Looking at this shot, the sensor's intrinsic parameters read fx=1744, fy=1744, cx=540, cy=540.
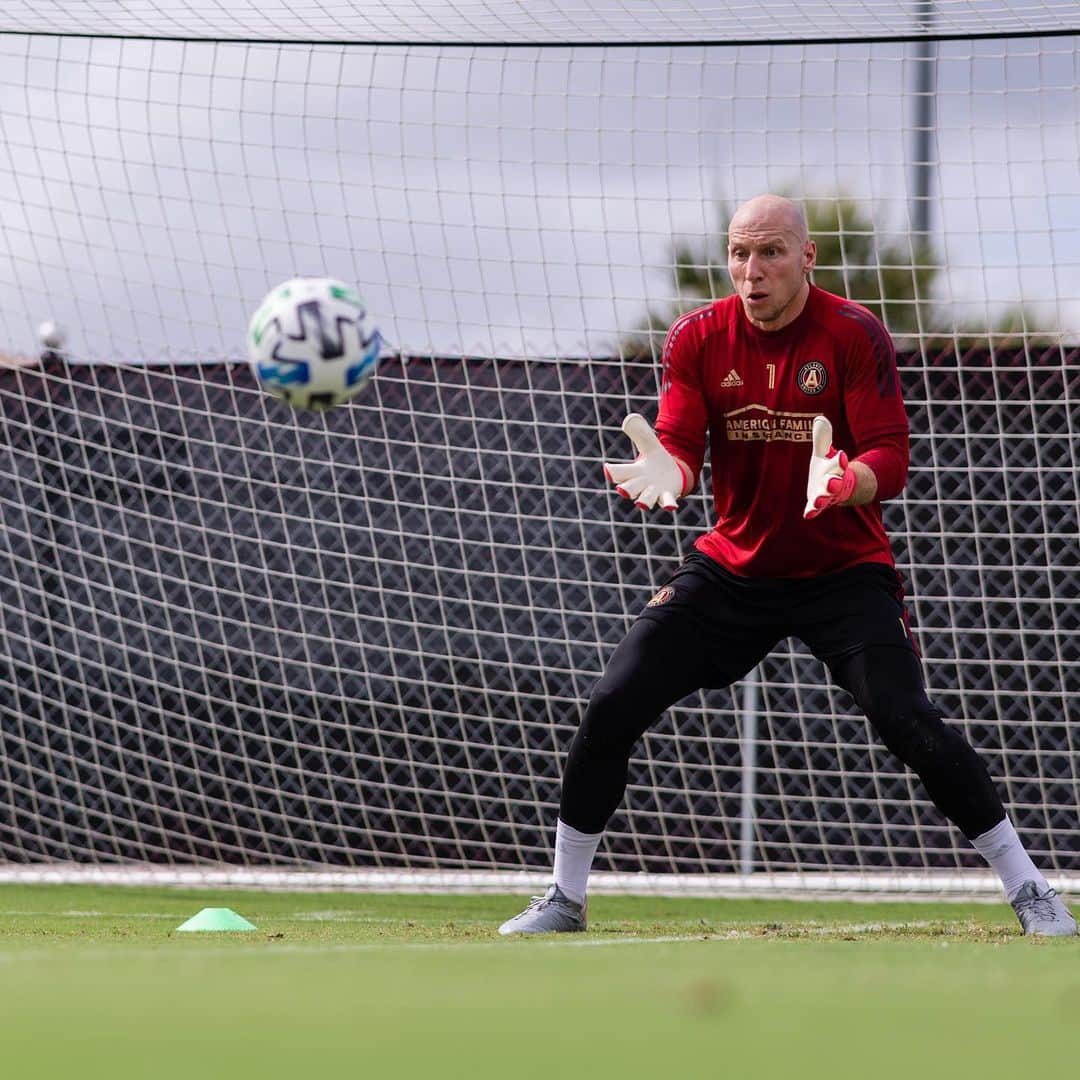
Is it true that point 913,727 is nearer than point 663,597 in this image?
Yes

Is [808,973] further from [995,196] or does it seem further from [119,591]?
[119,591]

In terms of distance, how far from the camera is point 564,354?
8250 millimetres

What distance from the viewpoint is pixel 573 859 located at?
4875 mm

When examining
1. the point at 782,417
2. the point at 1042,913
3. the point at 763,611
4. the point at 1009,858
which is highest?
the point at 782,417

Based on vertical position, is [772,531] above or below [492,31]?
below

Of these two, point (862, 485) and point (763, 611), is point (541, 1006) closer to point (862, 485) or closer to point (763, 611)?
point (862, 485)

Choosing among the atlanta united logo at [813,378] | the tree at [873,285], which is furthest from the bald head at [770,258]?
the tree at [873,285]

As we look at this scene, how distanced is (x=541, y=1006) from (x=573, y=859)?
87.6 inches

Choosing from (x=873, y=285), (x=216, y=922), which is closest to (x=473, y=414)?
(x=216, y=922)

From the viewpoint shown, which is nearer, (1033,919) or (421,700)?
(1033,919)

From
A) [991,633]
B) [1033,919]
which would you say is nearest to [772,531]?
[1033,919]

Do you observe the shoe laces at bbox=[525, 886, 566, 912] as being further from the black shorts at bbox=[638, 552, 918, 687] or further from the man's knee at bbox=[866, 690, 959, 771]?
the man's knee at bbox=[866, 690, 959, 771]

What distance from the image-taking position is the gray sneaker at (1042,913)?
178 inches

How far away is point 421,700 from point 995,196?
391cm
